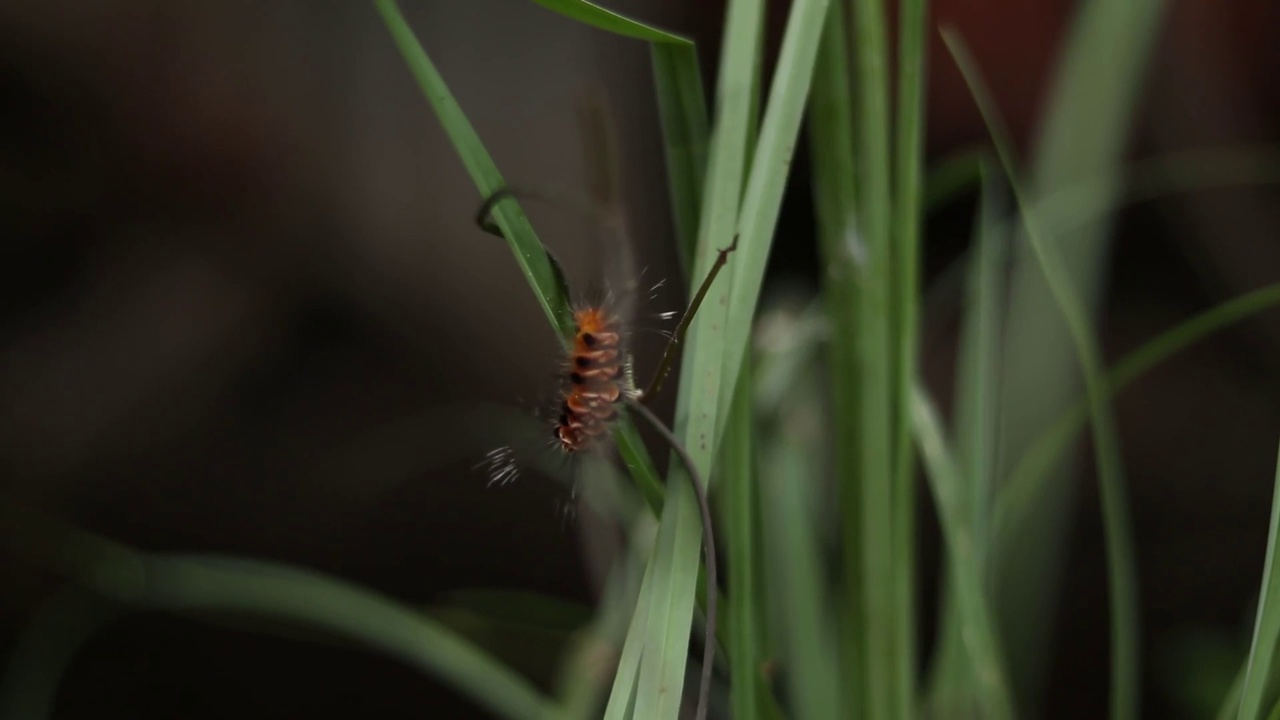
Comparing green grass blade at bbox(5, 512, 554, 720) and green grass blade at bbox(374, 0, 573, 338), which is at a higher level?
green grass blade at bbox(374, 0, 573, 338)

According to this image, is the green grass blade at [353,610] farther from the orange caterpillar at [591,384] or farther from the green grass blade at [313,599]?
the orange caterpillar at [591,384]

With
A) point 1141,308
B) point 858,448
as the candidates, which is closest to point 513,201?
point 858,448

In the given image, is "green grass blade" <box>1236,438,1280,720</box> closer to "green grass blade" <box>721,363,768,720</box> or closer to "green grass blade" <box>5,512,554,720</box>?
"green grass blade" <box>721,363,768,720</box>

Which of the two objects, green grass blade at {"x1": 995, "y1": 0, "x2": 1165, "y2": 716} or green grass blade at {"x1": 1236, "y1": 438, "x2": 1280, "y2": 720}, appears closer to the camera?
green grass blade at {"x1": 1236, "y1": 438, "x2": 1280, "y2": 720}

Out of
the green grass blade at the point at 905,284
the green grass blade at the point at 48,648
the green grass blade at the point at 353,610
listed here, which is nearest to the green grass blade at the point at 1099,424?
the green grass blade at the point at 905,284

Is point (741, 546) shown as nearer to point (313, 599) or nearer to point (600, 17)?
point (600, 17)

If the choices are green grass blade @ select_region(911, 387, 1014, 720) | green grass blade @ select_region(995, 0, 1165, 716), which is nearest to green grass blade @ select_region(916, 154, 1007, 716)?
green grass blade @ select_region(911, 387, 1014, 720)

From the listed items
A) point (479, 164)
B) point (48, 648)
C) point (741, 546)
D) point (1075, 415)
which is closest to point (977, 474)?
point (1075, 415)

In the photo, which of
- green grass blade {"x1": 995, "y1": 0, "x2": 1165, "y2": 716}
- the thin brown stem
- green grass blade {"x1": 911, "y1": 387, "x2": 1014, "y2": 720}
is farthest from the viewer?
green grass blade {"x1": 995, "y1": 0, "x2": 1165, "y2": 716}

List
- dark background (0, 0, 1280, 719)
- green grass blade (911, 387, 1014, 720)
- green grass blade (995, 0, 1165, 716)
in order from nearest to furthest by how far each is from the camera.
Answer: green grass blade (911, 387, 1014, 720), green grass blade (995, 0, 1165, 716), dark background (0, 0, 1280, 719)
